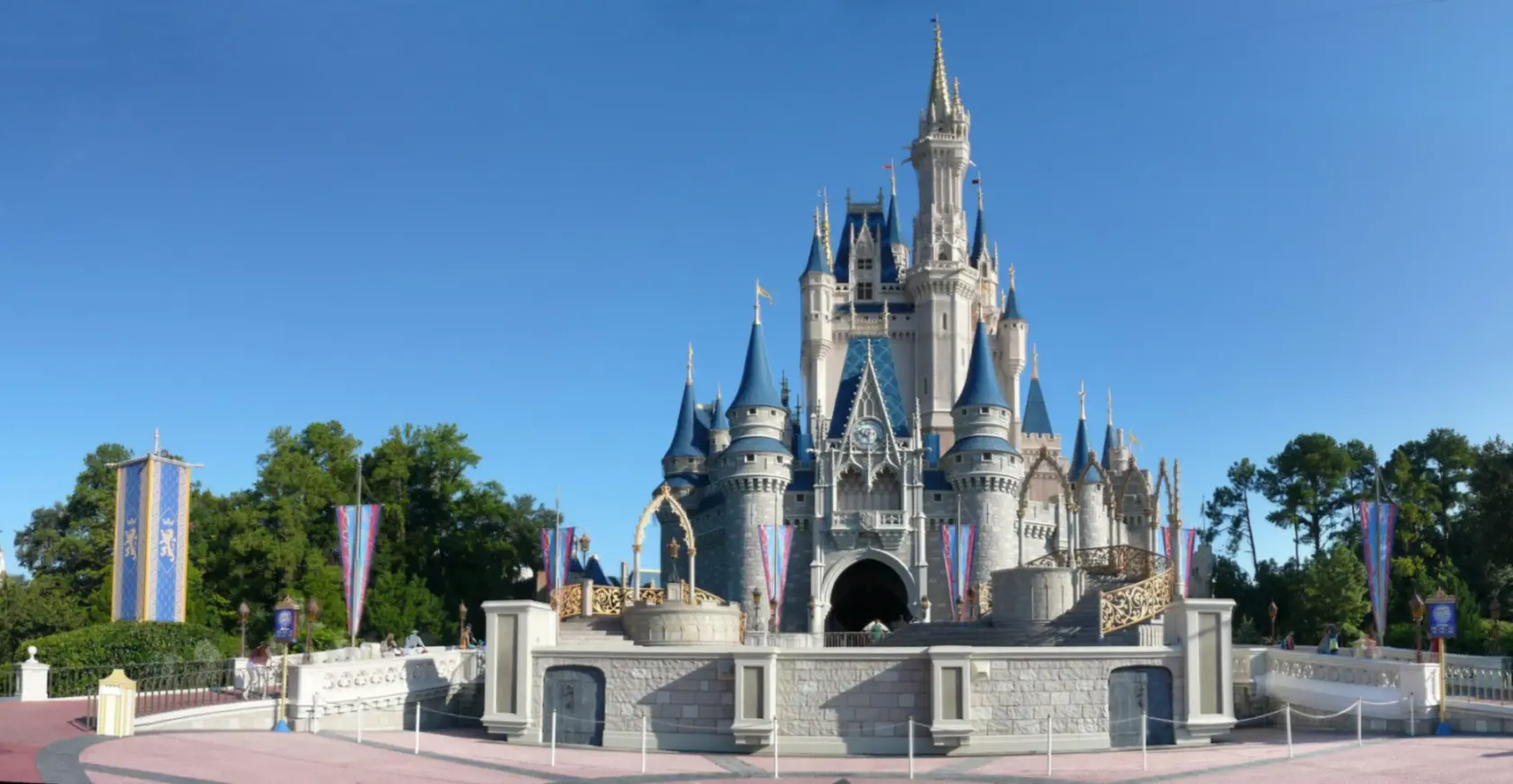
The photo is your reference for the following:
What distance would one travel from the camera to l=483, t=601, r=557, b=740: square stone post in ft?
84.9

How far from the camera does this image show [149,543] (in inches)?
1380

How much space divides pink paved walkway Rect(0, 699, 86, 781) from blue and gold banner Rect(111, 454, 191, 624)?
838 centimetres

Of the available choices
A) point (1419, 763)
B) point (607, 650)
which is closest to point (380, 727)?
point (607, 650)

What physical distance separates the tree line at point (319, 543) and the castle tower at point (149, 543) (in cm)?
666

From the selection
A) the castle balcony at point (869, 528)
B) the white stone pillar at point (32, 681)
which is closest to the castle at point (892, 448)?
the castle balcony at point (869, 528)

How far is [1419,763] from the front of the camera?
773 inches

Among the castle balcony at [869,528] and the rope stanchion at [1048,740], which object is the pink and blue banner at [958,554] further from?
the rope stanchion at [1048,740]

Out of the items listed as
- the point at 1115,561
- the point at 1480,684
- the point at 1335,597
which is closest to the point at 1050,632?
the point at 1115,561

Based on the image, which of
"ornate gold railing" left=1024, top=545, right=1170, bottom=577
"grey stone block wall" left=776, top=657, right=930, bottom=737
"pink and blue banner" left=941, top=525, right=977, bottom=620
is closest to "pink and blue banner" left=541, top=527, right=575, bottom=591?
"pink and blue banner" left=941, top=525, right=977, bottom=620

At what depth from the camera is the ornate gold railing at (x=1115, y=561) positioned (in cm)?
3288

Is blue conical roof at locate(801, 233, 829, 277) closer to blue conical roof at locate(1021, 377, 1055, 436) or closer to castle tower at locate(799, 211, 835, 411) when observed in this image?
castle tower at locate(799, 211, 835, 411)

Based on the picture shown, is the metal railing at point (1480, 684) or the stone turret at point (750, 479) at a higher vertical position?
the stone turret at point (750, 479)

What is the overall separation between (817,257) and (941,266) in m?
6.64

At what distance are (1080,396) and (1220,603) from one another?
51.3 metres
